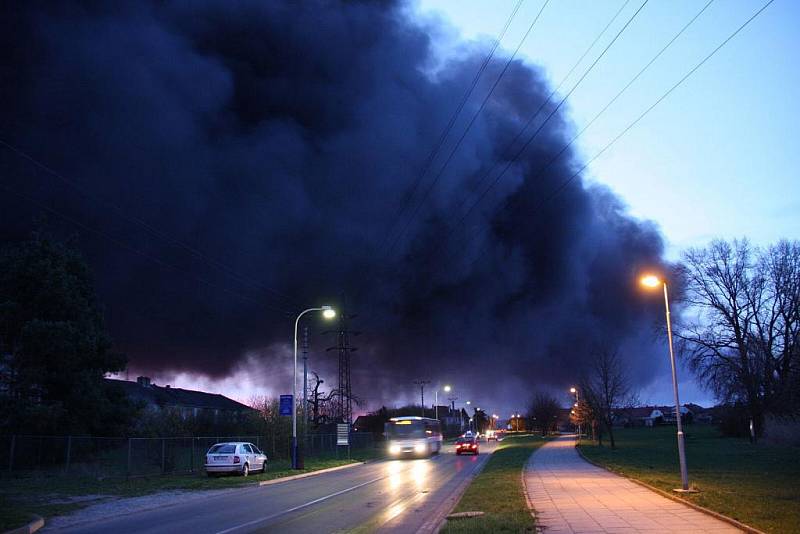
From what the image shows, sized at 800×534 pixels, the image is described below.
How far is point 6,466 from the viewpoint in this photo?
27469 mm

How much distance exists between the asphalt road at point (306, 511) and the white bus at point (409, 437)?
81.1 feet

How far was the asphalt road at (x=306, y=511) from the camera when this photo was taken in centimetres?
1378

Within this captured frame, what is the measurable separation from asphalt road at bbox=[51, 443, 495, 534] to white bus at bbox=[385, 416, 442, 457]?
2473 cm

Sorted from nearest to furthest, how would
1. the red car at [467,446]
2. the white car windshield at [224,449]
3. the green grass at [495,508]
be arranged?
1. the green grass at [495,508]
2. the white car windshield at [224,449]
3. the red car at [467,446]

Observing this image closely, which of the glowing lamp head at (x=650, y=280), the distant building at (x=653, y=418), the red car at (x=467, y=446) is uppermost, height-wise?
the glowing lamp head at (x=650, y=280)

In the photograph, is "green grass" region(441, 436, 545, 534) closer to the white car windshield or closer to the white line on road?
the white line on road

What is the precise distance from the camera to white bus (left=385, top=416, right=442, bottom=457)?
5003 centimetres

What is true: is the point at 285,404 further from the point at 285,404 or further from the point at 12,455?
the point at 12,455

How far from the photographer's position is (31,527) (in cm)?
1367

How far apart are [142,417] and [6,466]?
9.44 meters

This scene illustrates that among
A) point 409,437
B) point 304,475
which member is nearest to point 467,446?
point 409,437

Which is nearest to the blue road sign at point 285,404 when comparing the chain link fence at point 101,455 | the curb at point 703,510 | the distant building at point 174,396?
the chain link fence at point 101,455

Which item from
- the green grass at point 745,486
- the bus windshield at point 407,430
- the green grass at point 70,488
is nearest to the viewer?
the green grass at point 745,486

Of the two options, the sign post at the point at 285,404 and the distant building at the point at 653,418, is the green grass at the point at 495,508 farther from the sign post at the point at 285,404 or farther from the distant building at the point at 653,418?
the distant building at the point at 653,418
